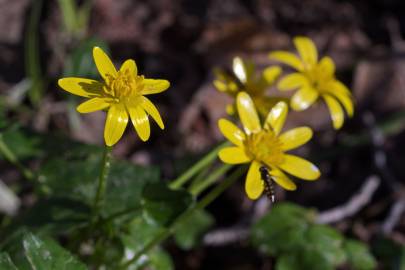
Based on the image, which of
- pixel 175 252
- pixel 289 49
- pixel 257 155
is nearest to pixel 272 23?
pixel 289 49

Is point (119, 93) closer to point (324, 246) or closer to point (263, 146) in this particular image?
point (263, 146)

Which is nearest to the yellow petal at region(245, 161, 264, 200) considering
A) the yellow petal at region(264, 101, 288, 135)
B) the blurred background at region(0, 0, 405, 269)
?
the yellow petal at region(264, 101, 288, 135)

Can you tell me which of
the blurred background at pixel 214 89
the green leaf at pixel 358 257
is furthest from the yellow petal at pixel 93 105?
the green leaf at pixel 358 257

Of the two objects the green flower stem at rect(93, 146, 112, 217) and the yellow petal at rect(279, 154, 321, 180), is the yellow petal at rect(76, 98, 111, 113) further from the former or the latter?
the yellow petal at rect(279, 154, 321, 180)

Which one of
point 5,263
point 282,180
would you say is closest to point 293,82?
point 282,180

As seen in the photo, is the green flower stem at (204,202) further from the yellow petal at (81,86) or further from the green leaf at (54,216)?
the yellow petal at (81,86)

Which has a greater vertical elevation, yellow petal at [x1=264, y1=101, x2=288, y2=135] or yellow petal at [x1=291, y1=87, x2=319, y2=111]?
yellow petal at [x1=264, y1=101, x2=288, y2=135]

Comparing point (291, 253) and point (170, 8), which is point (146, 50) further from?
point (291, 253)
